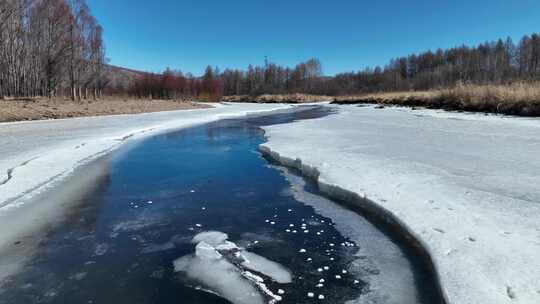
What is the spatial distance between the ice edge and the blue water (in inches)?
5.3

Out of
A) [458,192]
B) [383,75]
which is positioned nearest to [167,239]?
[458,192]

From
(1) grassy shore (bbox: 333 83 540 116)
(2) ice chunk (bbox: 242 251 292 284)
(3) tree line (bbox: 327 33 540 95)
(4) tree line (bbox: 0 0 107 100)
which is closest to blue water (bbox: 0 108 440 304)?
(2) ice chunk (bbox: 242 251 292 284)

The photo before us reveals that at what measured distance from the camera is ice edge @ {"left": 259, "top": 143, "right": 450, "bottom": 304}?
2.34 m

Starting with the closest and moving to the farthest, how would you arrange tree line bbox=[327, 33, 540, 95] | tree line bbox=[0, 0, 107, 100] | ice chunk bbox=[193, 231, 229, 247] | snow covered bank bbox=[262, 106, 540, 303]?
snow covered bank bbox=[262, 106, 540, 303] → ice chunk bbox=[193, 231, 229, 247] → tree line bbox=[0, 0, 107, 100] → tree line bbox=[327, 33, 540, 95]

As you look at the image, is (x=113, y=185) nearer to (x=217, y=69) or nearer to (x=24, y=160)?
(x=24, y=160)

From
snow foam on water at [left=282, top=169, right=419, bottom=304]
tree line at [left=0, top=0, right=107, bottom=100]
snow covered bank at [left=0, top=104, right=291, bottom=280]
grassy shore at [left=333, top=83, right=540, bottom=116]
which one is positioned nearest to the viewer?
snow foam on water at [left=282, top=169, right=419, bottom=304]

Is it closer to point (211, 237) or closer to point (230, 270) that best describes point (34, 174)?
point (211, 237)

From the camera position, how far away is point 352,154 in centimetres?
583

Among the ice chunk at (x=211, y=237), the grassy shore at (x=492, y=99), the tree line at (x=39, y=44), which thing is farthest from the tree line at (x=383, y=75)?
the ice chunk at (x=211, y=237)

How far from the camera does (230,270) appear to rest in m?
2.50

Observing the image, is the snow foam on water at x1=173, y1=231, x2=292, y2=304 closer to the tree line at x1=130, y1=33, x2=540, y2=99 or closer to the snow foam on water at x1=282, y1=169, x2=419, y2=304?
the snow foam on water at x1=282, y1=169, x2=419, y2=304

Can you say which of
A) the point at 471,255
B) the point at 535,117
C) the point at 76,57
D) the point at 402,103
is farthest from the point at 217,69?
the point at 471,255

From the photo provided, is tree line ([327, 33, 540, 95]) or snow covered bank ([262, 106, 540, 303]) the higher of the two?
tree line ([327, 33, 540, 95])

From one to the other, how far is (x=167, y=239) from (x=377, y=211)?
6.65 feet
